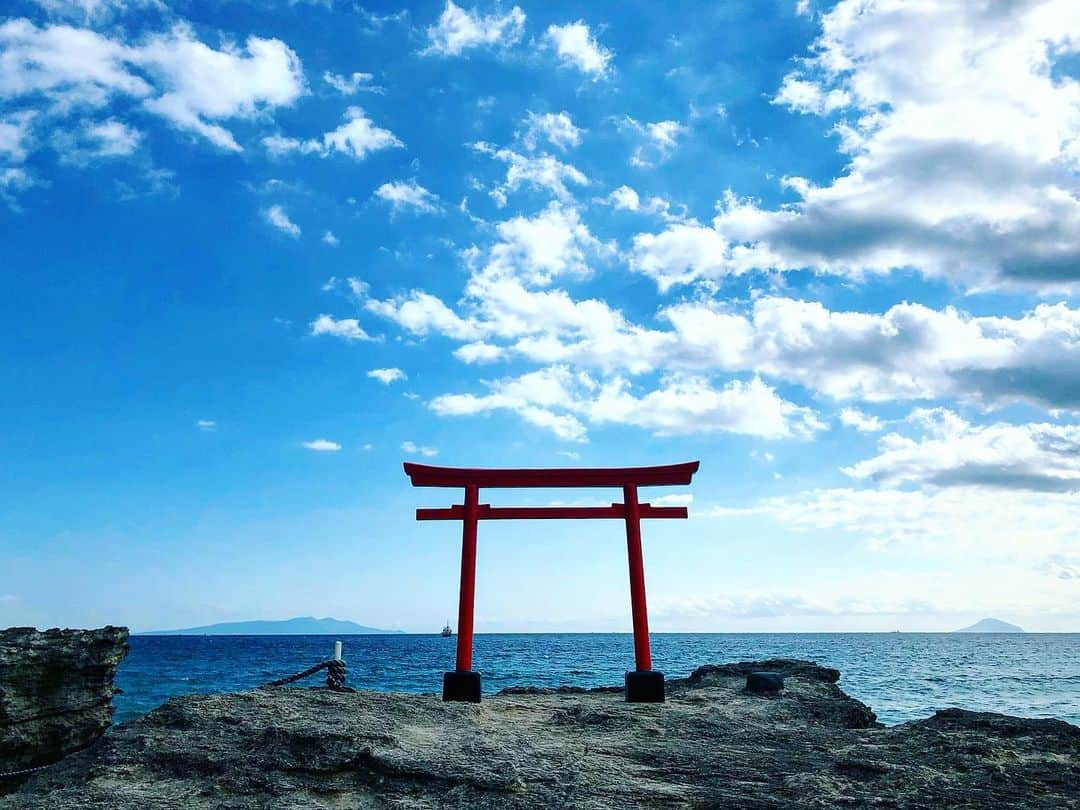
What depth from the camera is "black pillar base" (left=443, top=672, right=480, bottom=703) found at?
9.34m

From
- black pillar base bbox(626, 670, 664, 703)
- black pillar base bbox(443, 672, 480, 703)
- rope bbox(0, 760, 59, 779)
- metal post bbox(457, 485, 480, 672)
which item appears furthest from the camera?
metal post bbox(457, 485, 480, 672)

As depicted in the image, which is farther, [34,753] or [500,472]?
[500,472]

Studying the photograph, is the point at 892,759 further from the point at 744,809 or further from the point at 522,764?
the point at 522,764

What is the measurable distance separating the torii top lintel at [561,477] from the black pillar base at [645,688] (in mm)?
2905

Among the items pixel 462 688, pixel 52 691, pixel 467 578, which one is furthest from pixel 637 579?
pixel 52 691

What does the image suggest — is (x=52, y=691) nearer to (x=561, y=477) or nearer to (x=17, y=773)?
(x=17, y=773)

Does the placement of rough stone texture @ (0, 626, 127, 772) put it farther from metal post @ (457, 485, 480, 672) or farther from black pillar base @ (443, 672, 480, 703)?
metal post @ (457, 485, 480, 672)

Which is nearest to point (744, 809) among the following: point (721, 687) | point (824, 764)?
point (824, 764)

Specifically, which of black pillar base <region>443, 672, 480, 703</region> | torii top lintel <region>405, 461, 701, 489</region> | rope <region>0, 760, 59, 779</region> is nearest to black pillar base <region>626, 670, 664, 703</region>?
black pillar base <region>443, 672, 480, 703</region>

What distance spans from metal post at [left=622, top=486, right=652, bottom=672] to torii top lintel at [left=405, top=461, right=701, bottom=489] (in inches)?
9.4

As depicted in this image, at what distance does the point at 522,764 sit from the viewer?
19.2 ft

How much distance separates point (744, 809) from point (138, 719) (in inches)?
215

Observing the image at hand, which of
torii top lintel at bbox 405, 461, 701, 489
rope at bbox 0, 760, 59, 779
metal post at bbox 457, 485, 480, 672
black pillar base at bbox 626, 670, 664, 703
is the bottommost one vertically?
rope at bbox 0, 760, 59, 779

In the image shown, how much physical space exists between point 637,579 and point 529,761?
16.8 ft
